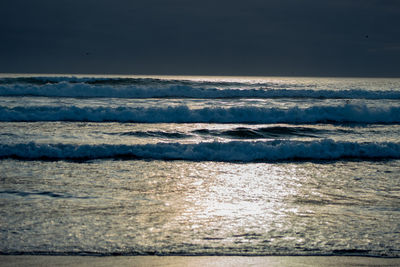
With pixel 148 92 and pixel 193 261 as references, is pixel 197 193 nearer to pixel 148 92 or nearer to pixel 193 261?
pixel 193 261

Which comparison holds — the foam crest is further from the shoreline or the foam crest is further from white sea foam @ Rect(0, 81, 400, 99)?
the shoreline

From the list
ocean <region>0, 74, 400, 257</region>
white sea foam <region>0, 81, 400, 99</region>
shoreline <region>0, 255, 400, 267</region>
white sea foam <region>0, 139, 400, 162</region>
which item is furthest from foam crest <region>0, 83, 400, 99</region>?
shoreline <region>0, 255, 400, 267</region>

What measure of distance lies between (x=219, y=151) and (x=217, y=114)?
8.31m

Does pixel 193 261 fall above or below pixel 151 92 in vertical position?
below

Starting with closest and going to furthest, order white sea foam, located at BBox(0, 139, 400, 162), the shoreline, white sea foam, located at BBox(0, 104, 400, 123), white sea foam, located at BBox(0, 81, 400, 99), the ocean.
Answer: the shoreline < the ocean < white sea foam, located at BBox(0, 139, 400, 162) < white sea foam, located at BBox(0, 104, 400, 123) < white sea foam, located at BBox(0, 81, 400, 99)

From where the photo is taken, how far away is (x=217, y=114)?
17.7 meters

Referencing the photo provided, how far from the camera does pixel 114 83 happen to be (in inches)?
1170

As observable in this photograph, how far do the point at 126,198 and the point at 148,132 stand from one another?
24.3ft

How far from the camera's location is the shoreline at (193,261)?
3.57 m

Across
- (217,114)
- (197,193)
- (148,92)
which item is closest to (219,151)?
(197,193)

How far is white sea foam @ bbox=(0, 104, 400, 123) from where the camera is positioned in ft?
54.4

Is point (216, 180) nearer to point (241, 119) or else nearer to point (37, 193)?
point (37, 193)

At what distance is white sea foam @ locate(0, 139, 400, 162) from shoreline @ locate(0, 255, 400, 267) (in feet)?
18.1

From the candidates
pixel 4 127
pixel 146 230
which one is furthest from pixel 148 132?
pixel 146 230
